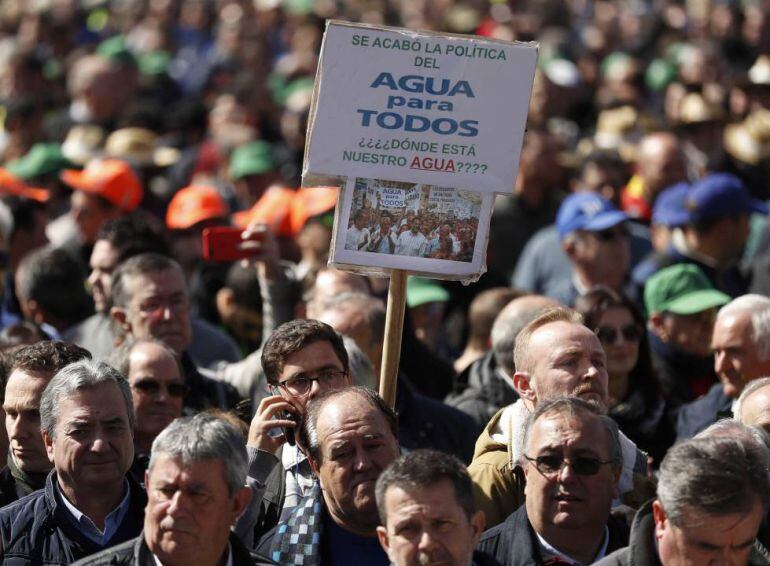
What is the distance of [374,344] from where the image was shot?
24.5 ft

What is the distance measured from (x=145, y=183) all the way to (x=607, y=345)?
5591mm

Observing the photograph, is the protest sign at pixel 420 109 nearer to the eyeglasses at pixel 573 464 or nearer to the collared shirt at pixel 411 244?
the collared shirt at pixel 411 244

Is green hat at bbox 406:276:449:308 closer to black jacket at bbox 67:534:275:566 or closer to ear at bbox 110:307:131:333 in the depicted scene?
ear at bbox 110:307:131:333

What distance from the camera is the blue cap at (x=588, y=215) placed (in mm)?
9594

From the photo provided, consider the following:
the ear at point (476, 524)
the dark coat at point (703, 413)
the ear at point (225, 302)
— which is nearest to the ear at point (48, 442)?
the ear at point (476, 524)

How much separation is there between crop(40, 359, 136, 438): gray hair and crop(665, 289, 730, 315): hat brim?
367 centimetres

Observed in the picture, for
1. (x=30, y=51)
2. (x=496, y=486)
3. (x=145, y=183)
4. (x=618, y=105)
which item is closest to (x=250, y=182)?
(x=145, y=183)

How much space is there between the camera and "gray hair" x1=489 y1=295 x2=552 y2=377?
281 inches

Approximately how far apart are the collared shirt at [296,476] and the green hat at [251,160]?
22.1ft

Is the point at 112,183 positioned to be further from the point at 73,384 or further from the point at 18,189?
the point at 73,384

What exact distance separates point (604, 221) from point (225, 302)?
2.27 metres

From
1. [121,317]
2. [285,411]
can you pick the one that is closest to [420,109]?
[285,411]

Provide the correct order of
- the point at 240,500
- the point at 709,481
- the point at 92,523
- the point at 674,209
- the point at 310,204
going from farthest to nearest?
1. the point at 310,204
2. the point at 674,209
3. the point at 92,523
4. the point at 240,500
5. the point at 709,481

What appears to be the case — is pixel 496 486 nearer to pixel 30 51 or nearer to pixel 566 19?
pixel 30 51
